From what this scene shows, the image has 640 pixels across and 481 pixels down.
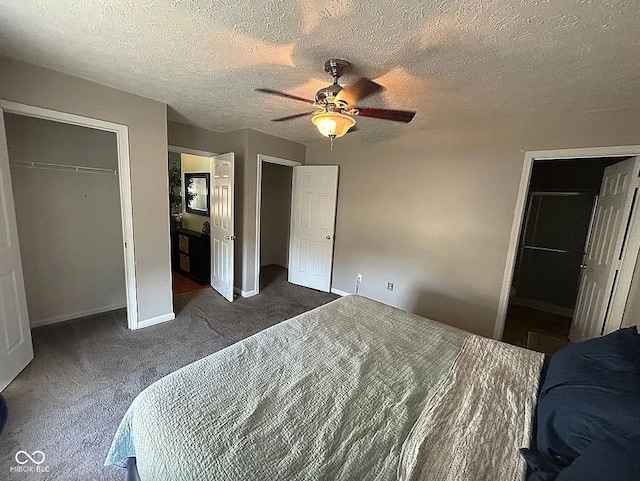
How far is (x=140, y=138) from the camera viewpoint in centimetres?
262

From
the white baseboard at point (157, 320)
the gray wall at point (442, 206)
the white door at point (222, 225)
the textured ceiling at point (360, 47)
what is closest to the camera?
the textured ceiling at point (360, 47)

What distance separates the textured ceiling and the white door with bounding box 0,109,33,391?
0.88 metres

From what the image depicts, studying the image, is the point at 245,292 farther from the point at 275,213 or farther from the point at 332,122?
the point at 332,122

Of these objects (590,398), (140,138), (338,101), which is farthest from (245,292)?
(590,398)

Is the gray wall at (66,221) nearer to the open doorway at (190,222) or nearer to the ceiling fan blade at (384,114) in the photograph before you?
the open doorway at (190,222)

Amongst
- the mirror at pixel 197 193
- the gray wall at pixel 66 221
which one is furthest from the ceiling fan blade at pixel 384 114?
the mirror at pixel 197 193

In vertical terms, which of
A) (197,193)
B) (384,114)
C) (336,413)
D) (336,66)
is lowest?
(336,413)

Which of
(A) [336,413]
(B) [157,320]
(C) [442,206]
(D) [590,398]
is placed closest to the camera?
(D) [590,398]

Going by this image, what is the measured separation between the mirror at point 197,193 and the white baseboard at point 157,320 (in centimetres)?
194

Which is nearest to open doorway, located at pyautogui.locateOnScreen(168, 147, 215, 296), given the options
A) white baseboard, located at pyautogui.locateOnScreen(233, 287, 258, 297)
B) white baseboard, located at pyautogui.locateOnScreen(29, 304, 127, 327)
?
white baseboard, located at pyautogui.locateOnScreen(233, 287, 258, 297)

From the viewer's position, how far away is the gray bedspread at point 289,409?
0.90 meters

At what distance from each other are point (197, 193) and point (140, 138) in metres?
2.12

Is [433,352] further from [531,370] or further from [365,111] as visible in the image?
[365,111]

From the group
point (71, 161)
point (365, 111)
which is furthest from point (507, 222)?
point (71, 161)
